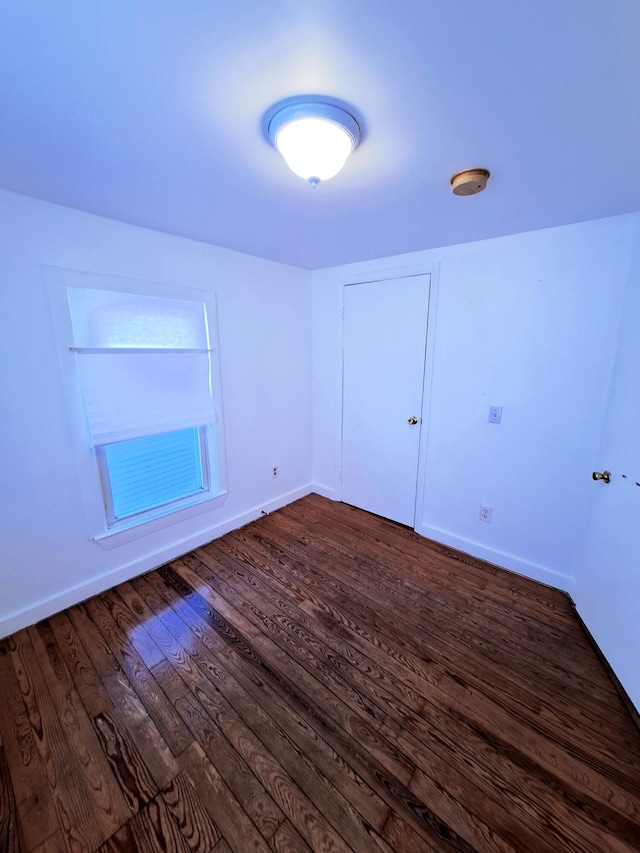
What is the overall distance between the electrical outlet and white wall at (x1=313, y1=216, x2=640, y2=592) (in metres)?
0.03

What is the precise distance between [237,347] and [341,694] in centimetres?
227

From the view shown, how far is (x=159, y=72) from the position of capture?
2.88ft

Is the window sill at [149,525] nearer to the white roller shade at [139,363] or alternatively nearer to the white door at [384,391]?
the white roller shade at [139,363]

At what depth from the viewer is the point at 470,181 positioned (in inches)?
52.3

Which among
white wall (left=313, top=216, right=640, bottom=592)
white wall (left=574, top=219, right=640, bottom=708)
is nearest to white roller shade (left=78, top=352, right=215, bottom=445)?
white wall (left=313, top=216, right=640, bottom=592)

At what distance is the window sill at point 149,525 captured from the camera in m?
2.04

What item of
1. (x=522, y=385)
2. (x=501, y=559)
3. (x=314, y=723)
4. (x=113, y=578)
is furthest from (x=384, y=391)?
(x=113, y=578)

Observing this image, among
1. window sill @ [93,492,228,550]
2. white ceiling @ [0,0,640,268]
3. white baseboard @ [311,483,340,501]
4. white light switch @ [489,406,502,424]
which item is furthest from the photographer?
white baseboard @ [311,483,340,501]

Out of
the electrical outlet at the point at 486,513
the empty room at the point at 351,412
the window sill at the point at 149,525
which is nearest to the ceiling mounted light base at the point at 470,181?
the empty room at the point at 351,412

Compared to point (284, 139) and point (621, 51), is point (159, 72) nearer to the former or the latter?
point (284, 139)

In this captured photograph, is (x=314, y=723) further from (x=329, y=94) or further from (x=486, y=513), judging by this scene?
(x=329, y=94)

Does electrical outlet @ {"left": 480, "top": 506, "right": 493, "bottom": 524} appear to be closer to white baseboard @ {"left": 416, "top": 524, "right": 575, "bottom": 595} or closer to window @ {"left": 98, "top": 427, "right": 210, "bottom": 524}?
white baseboard @ {"left": 416, "top": 524, "right": 575, "bottom": 595}

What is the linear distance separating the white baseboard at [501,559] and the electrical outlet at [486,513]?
0.67 feet

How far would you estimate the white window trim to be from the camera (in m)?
1.71
